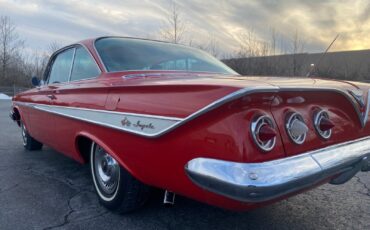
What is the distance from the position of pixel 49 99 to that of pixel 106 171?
1532 mm

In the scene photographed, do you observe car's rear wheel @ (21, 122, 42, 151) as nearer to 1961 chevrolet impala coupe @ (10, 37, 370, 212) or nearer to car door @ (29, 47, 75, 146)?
car door @ (29, 47, 75, 146)

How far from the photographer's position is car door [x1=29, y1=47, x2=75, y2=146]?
4309mm

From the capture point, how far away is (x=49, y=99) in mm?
4320

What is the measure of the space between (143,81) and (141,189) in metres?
0.89

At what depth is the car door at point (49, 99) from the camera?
431 cm

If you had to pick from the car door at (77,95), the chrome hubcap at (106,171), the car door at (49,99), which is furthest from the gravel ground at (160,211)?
the car door at (49,99)

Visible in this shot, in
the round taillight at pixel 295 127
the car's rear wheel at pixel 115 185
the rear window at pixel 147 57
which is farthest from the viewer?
the rear window at pixel 147 57

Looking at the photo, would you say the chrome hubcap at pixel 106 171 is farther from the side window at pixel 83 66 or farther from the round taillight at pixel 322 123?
the round taillight at pixel 322 123

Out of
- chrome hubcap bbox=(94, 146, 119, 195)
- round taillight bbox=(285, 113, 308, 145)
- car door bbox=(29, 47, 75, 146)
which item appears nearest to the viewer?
round taillight bbox=(285, 113, 308, 145)

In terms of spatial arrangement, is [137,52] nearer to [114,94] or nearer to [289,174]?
[114,94]

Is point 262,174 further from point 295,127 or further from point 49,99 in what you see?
point 49,99

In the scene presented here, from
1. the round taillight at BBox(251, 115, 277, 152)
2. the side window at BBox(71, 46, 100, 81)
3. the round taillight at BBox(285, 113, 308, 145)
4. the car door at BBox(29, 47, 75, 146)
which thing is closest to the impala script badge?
the round taillight at BBox(251, 115, 277, 152)

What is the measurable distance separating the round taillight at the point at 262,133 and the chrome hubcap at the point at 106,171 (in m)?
1.48

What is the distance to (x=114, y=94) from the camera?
286 cm
